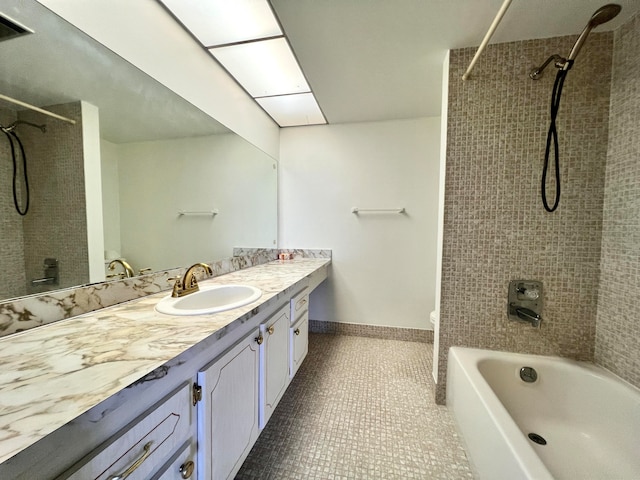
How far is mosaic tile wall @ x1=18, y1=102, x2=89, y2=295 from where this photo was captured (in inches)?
32.9

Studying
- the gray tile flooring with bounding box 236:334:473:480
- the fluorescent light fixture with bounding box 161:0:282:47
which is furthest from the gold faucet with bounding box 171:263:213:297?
the fluorescent light fixture with bounding box 161:0:282:47

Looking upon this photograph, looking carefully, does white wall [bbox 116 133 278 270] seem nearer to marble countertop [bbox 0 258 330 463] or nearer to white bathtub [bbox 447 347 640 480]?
marble countertop [bbox 0 258 330 463]

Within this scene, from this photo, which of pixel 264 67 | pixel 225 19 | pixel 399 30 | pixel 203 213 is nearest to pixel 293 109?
pixel 264 67

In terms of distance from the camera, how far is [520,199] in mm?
1476

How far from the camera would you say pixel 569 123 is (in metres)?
1.40

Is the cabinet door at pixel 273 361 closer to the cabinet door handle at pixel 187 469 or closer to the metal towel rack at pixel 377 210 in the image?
the cabinet door handle at pixel 187 469

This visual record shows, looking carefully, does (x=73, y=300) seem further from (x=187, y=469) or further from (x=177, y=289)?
(x=187, y=469)

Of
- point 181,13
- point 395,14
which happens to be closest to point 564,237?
point 395,14

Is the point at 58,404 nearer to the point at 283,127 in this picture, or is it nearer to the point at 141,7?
the point at 141,7

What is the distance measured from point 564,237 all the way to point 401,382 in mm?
1416

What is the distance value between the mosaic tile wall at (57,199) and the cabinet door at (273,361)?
795 millimetres

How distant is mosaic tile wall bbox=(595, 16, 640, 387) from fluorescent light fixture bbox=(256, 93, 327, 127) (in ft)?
6.11

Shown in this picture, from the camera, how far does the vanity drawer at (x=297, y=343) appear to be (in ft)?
5.14

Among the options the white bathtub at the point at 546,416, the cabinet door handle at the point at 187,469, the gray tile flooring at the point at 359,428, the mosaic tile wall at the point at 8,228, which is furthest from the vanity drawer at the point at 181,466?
the white bathtub at the point at 546,416
